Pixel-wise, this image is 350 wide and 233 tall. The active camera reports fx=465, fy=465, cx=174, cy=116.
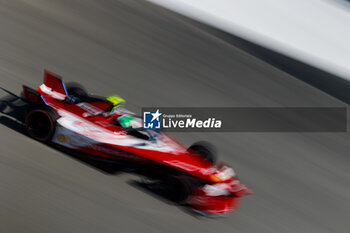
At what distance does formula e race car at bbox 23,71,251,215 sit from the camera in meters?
5.55

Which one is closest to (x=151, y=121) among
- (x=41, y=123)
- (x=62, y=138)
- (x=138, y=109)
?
(x=138, y=109)

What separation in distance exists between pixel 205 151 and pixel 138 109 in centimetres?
178

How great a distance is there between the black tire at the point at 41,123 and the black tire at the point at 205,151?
5.82 feet

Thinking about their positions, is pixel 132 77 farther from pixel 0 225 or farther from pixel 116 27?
pixel 0 225

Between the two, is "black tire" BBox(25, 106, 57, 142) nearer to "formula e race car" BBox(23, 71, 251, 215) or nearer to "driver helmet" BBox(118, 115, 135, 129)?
"formula e race car" BBox(23, 71, 251, 215)

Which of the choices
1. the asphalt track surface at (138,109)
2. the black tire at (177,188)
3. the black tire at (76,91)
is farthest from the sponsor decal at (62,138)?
the black tire at (177,188)

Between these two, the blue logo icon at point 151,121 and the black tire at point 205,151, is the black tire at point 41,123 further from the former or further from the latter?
A: the black tire at point 205,151

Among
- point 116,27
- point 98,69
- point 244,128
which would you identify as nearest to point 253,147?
point 244,128

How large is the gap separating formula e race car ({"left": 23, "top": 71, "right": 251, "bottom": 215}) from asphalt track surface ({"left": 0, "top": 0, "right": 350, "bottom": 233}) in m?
0.20

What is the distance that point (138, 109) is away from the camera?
7.46m

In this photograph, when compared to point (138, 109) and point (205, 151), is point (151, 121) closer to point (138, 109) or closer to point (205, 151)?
point (205, 151)

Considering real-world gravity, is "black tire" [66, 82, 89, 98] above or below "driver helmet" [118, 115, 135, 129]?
above

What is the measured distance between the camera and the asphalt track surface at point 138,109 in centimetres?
529

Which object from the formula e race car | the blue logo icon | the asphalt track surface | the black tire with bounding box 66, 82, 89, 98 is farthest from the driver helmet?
the black tire with bounding box 66, 82, 89, 98
